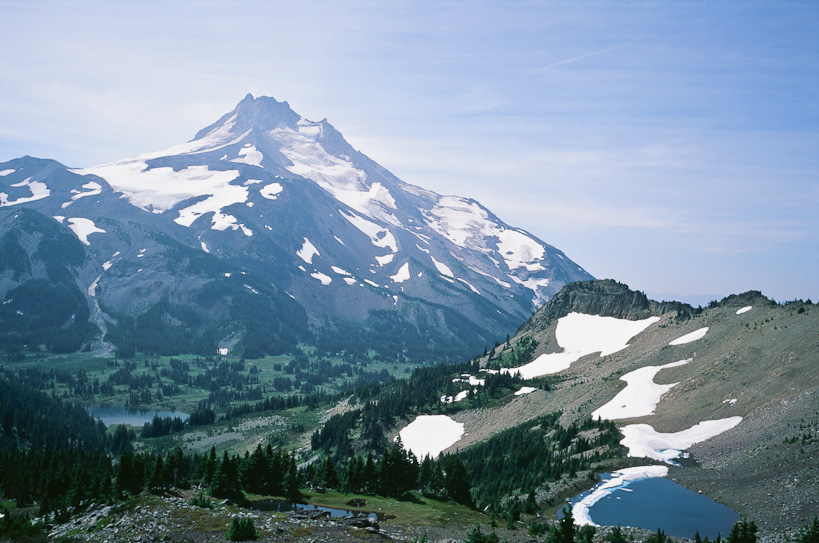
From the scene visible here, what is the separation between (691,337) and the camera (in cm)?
15975

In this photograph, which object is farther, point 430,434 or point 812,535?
point 430,434

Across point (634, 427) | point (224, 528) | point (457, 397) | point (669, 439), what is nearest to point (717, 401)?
point (669, 439)

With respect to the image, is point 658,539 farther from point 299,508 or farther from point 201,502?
point 201,502

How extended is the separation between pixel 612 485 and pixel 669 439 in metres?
24.0

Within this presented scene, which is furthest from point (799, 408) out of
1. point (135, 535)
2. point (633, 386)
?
point (135, 535)

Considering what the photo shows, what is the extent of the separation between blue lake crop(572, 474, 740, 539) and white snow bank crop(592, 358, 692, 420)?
37.5m

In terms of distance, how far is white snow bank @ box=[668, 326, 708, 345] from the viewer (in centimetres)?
15738

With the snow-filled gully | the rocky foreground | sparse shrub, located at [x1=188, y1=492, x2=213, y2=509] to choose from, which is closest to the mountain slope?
the snow-filled gully

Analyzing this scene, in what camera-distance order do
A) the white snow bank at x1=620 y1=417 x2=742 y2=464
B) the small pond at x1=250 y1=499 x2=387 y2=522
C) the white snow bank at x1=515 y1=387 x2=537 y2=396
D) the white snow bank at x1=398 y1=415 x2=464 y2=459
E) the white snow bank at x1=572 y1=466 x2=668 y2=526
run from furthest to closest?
the white snow bank at x1=515 y1=387 x2=537 y2=396 < the white snow bank at x1=398 y1=415 x2=464 y2=459 < the white snow bank at x1=620 y1=417 x2=742 y2=464 < the white snow bank at x1=572 y1=466 x2=668 y2=526 < the small pond at x1=250 y1=499 x2=387 y2=522

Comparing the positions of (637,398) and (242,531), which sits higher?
(637,398)

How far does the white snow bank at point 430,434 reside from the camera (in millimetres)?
155375

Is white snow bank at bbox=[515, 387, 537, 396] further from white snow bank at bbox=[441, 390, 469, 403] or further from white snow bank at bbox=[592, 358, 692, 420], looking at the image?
white snow bank at bbox=[592, 358, 692, 420]

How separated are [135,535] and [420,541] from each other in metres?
26.3

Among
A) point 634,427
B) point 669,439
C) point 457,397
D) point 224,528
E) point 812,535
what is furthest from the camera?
point 457,397
